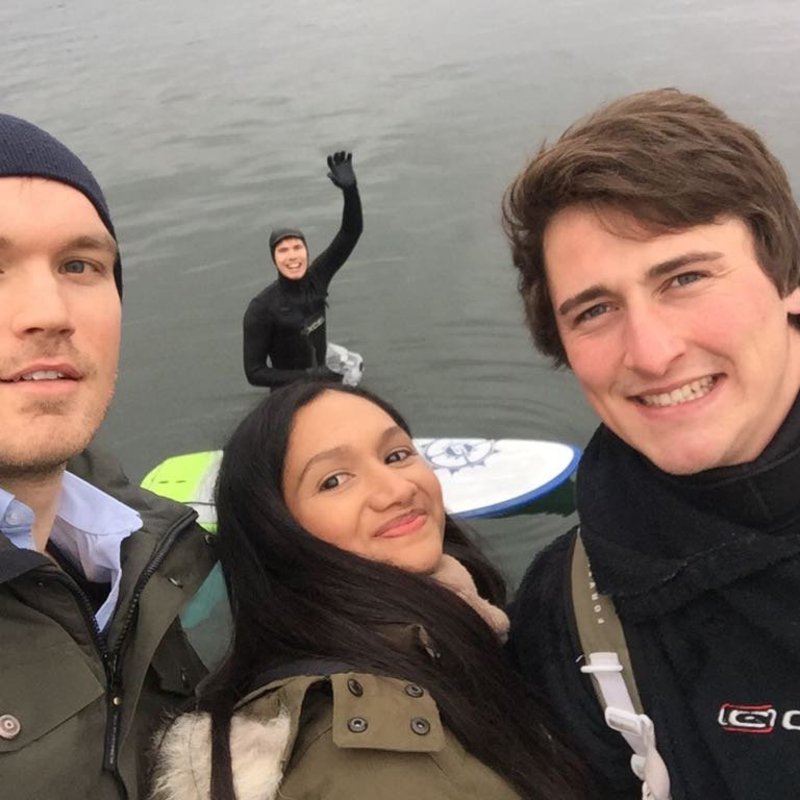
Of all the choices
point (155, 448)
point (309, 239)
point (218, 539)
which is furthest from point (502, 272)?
point (218, 539)

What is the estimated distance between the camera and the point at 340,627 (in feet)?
7.68

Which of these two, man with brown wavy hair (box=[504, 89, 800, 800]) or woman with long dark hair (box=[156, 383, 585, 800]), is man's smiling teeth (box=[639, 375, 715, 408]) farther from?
woman with long dark hair (box=[156, 383, 585, 800])

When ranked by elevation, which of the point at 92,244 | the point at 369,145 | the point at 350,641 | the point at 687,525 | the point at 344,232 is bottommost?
the point at 369,145

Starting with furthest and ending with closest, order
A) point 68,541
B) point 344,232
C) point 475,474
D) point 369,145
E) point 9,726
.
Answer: point 369,145 < point 344,232 < point 475,474 < point 68,541 < point 9,726

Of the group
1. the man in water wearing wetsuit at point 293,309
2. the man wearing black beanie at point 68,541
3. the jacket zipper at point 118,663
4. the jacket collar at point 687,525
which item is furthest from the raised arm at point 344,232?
the jacket collar at point 687,525

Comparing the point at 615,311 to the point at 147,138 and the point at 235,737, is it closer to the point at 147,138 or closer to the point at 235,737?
the point at 235,737

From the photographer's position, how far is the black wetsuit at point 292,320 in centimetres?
721

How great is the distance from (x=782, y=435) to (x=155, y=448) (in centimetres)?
697

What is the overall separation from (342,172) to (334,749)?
21.5 ft

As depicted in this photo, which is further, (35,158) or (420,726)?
(35,158)

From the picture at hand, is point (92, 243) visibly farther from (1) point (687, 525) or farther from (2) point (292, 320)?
(2) point (292, 320)

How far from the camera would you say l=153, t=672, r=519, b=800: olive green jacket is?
1.88 meters

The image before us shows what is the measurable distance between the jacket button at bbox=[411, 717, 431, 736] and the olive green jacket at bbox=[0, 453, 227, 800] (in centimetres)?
67

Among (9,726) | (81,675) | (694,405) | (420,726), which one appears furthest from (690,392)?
(9,726)
